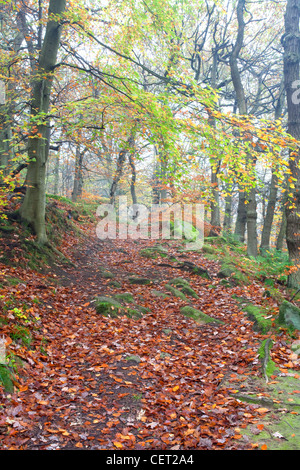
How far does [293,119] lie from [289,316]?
15.7 feet

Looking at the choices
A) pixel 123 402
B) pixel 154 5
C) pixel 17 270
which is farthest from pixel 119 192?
pixel 123 402

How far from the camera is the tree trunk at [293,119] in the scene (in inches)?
282

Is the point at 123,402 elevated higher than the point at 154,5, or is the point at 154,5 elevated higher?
the point at 154,5

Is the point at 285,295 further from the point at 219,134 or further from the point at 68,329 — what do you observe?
the point at 68,329

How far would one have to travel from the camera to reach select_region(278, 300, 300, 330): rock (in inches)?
218

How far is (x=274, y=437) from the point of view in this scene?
3080mm

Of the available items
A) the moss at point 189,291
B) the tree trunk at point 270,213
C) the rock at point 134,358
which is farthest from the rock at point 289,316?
the tree trunk at point 270,213

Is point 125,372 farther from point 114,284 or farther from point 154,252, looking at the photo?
point 154,252

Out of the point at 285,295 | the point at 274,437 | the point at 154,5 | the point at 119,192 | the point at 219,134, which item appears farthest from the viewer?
the point at 119,192

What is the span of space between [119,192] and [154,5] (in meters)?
23.1

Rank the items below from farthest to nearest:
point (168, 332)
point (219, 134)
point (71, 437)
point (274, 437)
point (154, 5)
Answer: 1. point (154, 5)
2. point (219, 134)
3. point (168, 332)
4. point (71, 437)
5. point (274, 437)

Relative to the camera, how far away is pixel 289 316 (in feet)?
18.5

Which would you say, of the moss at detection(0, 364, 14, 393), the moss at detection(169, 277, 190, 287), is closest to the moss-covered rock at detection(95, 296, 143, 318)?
the moss at detection(169, 277, 190, 287)
